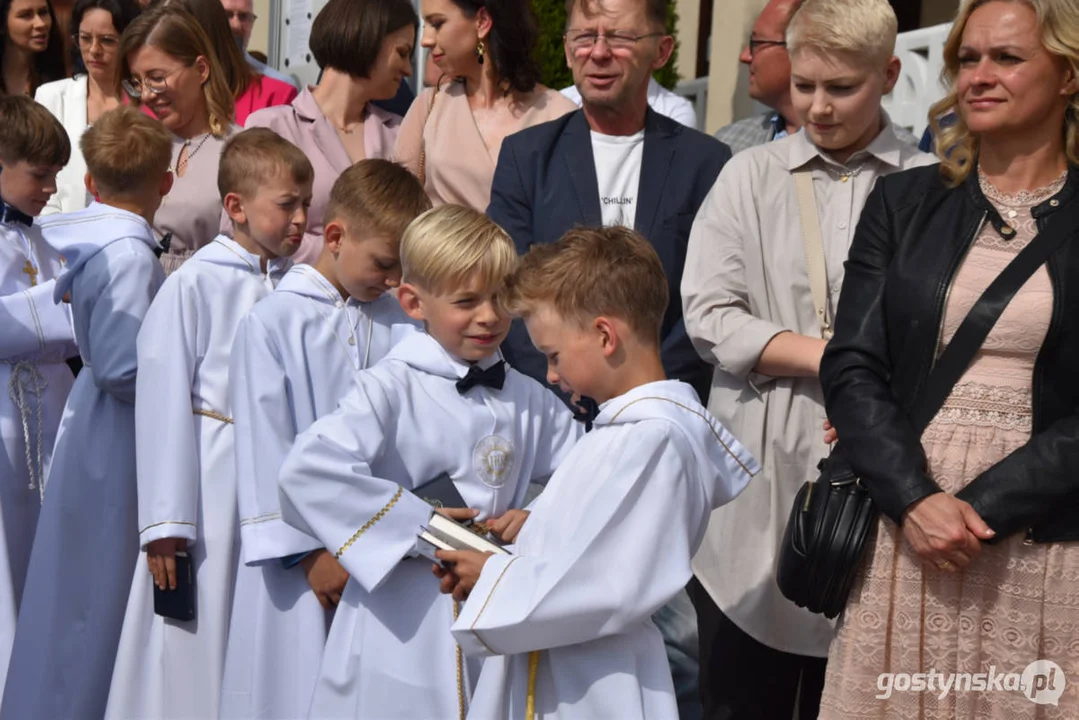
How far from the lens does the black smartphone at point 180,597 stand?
447 cm

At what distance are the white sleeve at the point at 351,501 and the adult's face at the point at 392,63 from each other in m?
2.58

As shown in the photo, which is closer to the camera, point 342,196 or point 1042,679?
point 1042,679

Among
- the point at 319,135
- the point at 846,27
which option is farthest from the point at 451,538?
the point at 319,135

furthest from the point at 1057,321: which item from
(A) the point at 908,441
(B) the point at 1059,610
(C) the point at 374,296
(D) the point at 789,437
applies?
(C) the point at 374,296

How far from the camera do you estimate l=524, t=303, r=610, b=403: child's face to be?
10.6 ft

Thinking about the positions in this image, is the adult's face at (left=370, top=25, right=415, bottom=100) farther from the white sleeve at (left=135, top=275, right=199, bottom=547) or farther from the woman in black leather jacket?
the woman in black leather jacket

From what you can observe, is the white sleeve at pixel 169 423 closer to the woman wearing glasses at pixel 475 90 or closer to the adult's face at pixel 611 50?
the woman wearing glasses at pixel 475 90

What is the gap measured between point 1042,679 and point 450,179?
2.77 metres

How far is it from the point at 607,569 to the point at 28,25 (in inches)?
207

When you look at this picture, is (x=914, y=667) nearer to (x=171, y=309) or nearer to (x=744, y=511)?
(x=744, y=511)

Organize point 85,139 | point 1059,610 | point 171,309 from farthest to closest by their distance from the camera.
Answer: point 85,139
point 171,309
point 1059,610

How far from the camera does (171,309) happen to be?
4516 millimetres

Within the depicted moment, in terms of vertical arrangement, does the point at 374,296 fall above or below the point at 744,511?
above

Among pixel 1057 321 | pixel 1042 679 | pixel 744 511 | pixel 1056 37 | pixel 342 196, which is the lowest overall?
pixel 744 511
